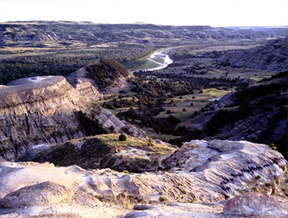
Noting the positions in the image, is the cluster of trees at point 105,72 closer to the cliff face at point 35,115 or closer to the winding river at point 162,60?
the cliff face at point 35,115

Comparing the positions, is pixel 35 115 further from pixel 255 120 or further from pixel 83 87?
pixel 83 87

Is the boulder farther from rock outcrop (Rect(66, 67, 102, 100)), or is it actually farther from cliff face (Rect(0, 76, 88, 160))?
rock outcrop (Rect(66, 67, 102, 100))

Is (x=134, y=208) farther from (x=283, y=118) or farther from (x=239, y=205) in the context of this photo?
(x=283, y=118)

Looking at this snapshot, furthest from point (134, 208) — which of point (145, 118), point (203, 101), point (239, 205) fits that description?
point (203, 101)

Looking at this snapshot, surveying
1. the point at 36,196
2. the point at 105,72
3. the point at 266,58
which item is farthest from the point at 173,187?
the point at 266,58

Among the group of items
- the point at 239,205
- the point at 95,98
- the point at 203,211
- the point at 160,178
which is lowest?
the point at 95,98

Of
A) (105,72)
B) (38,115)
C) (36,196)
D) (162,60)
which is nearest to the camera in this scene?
(36,196)

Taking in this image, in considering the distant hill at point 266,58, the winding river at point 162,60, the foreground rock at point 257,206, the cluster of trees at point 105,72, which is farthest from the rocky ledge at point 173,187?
the winding river at point 162,60
